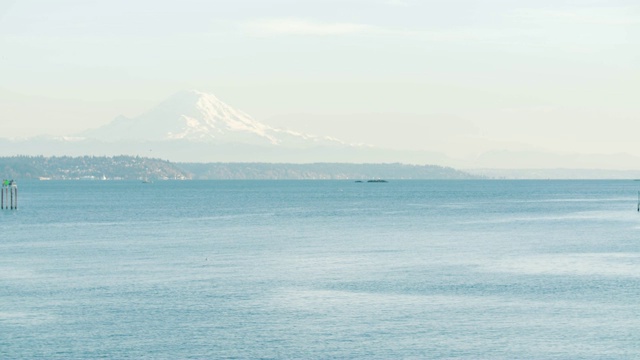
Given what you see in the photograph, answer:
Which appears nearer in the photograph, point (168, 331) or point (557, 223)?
point (168, 331)

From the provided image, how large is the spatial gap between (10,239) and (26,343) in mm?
76908

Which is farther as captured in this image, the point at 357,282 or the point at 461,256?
the point at 461,256

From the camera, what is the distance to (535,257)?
327 feet

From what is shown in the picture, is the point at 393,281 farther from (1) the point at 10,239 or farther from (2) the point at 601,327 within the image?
(1) the point at 10,239

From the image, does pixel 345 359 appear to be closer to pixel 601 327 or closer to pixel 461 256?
pixel 601 327

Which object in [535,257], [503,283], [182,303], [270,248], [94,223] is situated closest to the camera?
[182,303]

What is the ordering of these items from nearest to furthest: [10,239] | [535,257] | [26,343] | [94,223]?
[26,343] → [535,257] → [10,239] → [94,223]

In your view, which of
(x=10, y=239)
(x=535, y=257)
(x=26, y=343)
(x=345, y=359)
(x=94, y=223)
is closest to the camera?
(x=345, y=359)

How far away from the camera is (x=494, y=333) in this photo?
182ft

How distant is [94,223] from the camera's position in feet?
541

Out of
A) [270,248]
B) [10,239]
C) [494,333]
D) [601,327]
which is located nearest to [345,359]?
[494,333]

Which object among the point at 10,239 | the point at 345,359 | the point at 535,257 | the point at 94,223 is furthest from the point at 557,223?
the point at 345,359

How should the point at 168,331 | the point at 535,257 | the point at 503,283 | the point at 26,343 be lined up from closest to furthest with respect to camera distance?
the point at 26,343
the point at 168,331
the point at 503,283
the point at 535,257

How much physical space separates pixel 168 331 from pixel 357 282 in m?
24.6
